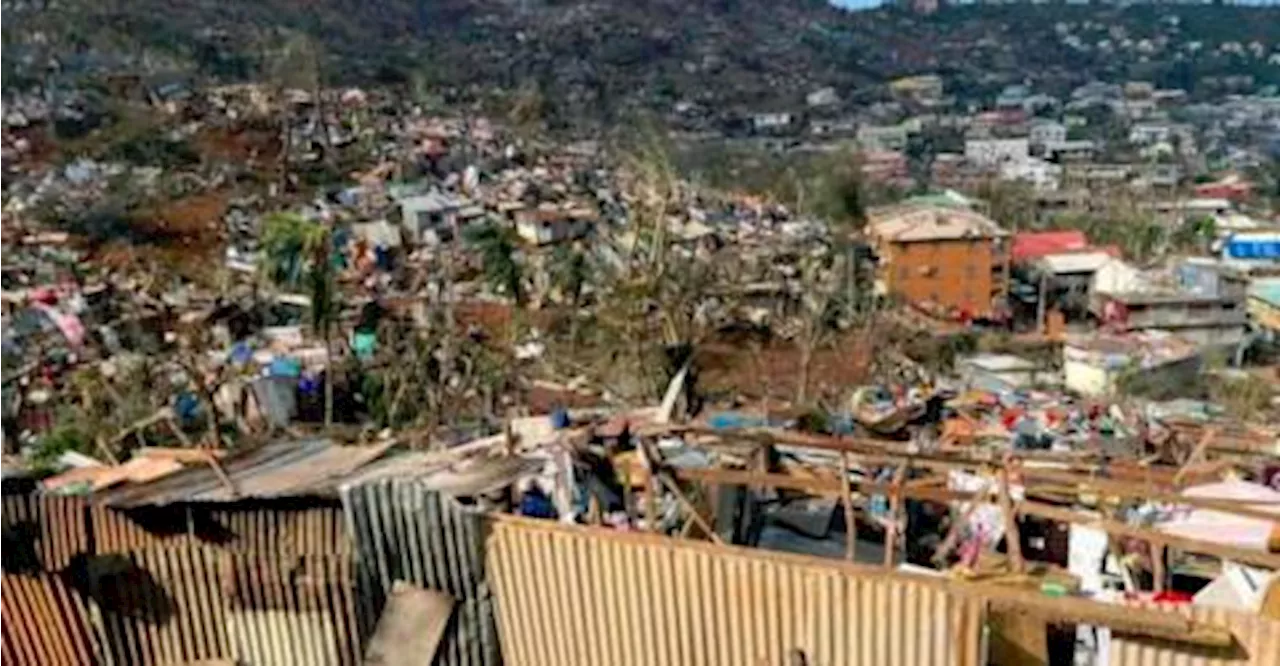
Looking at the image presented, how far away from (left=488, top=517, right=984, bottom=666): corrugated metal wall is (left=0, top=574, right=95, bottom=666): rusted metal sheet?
1.78 meters


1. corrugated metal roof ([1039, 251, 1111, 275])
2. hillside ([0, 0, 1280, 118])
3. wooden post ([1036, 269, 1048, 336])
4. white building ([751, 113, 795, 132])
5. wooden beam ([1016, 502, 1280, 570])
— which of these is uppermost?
hillside ([0, 0, 1280, 118])

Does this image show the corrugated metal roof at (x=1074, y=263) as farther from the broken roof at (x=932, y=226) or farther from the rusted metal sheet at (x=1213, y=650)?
the rusted metal sheet at (x=1213, y=650)

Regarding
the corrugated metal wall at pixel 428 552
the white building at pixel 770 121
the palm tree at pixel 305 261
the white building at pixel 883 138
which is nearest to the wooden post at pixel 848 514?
the corrugated metal wall at pixel 428 552

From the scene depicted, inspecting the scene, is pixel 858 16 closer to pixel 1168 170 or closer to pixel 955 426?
pixel 1168 170

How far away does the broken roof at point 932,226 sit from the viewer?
117ft

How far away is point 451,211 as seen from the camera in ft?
120

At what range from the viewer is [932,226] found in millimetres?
35906

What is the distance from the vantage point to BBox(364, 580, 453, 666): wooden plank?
5301mm

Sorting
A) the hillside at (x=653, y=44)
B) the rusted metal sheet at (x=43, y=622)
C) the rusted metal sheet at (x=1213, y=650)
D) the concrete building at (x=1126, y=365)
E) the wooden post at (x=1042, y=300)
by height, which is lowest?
the wooden post at (x=1042, y=300)

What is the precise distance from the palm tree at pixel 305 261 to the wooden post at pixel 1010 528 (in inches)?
716

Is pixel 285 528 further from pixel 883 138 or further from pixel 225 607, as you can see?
pixel 883 138

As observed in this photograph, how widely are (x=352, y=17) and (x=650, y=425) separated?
3646 inches

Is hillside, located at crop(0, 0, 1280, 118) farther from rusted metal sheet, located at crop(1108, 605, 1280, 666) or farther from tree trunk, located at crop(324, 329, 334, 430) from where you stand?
rusted metal sheet, located at crop(1108, 605, 1280, 666)

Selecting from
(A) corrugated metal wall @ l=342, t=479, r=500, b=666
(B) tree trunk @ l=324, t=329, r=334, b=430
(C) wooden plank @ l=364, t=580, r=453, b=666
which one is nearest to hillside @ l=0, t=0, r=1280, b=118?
(B) tree trunk @ l=324, t=329, r=334, b=430
